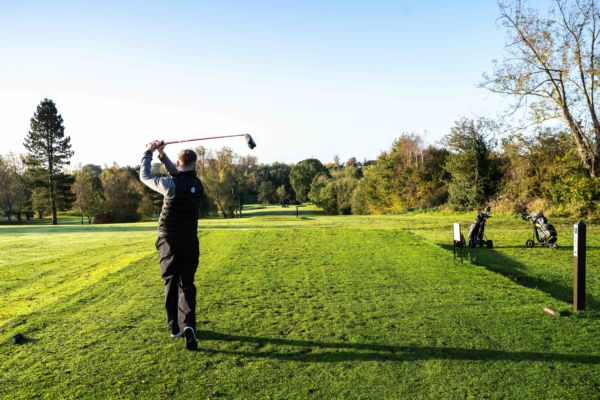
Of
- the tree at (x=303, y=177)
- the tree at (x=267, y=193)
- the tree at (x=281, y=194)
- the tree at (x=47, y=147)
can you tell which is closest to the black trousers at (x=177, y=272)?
the tree at (x=47, y=147)

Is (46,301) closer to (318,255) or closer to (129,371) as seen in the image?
(129,371)

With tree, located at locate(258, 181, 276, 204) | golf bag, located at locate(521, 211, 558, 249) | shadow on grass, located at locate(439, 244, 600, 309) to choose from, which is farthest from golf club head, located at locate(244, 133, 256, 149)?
tree, located at locate(258, 181, 276, 204)

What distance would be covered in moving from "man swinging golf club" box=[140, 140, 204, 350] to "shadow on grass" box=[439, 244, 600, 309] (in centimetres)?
587

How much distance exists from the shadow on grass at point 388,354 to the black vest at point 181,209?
1454 mm

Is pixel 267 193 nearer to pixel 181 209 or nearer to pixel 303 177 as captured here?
pixel 303 177

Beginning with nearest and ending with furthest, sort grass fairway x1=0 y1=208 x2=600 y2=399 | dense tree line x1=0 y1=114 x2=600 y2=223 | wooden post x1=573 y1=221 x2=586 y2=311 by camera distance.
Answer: grass fairway x1=0 y1=208 x2=600 y2=399 → wooden post x1=573 y1=221 x2=586 y2=311 → dense tree line x1=0 y1=114 x2=600 y2=223

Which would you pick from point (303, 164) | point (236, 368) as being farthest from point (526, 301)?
point (303, 164)

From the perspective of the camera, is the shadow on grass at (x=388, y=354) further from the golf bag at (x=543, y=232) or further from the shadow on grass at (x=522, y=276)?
the golf bag at (x=543, y=232)

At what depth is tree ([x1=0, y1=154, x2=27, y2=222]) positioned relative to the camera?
60688 mm

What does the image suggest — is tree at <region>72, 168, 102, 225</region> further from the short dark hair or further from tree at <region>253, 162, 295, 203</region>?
the short dark hair

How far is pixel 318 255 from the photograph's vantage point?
1184 centimetres

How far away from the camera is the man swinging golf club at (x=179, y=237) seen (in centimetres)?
553

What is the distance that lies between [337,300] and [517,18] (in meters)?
23.0

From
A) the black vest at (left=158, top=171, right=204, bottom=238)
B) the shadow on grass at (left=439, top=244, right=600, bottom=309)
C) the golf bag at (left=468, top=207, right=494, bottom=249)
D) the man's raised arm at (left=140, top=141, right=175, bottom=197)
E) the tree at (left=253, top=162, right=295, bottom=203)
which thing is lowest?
the shadow on grass at (left=439, top=244, right=600, bottom=309)
